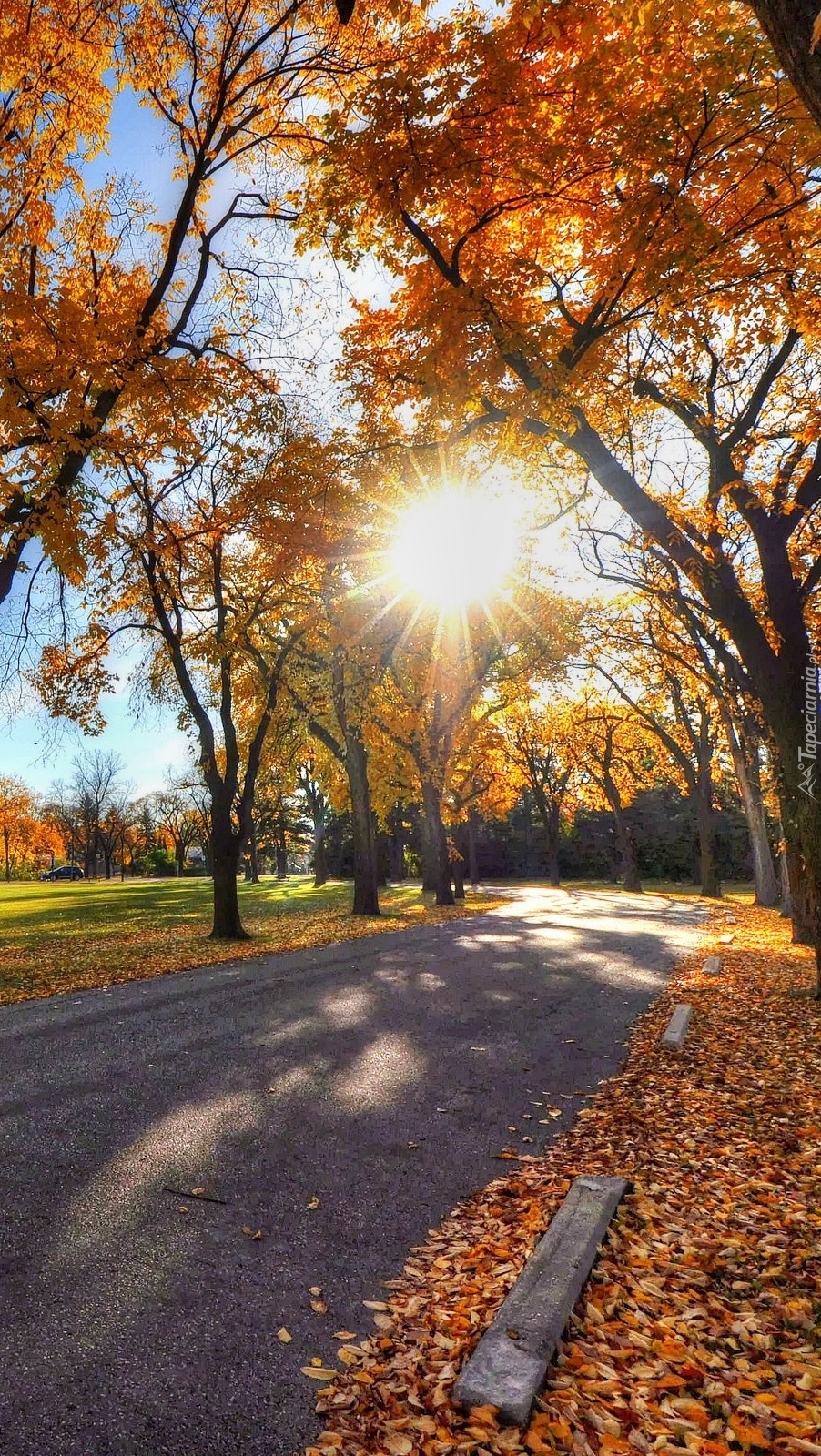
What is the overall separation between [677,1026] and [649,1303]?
15.9ft

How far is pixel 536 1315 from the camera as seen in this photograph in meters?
2.85

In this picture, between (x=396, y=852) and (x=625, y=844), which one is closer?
(x=625, y=844)

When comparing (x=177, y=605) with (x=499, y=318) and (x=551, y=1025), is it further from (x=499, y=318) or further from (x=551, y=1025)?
(x=551, y=1025)

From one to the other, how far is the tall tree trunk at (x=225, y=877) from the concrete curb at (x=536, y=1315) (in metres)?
13.0

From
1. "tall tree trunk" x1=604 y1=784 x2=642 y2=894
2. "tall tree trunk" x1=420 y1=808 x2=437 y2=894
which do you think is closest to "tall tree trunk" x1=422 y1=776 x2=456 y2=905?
"tall tree trunk" x1=420 y1=808 x2=437 y2=894

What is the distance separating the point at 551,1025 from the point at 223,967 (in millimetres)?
6130

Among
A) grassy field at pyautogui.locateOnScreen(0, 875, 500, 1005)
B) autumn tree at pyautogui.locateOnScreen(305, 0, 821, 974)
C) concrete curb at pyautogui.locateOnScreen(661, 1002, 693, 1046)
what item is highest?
autumn tree at pyautogui.locateOnScreen(305, 0, 821, 974)

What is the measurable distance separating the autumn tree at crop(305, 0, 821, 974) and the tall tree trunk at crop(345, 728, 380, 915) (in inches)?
493

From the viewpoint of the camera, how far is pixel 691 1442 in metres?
2.31

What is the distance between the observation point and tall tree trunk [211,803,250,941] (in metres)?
15.9

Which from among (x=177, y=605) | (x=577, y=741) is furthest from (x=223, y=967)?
(x=577, y=741)

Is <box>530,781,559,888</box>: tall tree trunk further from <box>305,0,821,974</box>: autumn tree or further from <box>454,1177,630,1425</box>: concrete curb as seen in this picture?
<box>454,1177,630,1425</box>: concrete curb

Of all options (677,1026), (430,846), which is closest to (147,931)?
(430,846)

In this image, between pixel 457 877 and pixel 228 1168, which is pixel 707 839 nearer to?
pixel 457 877
